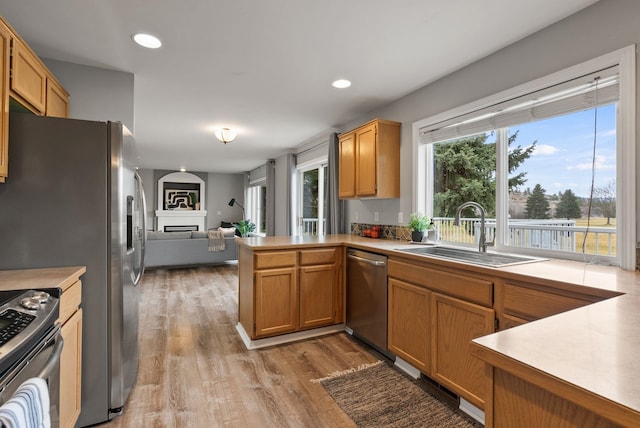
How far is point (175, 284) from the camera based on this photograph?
5348mm

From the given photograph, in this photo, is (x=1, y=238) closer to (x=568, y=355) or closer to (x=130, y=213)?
(x=130, y=213)

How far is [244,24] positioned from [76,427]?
8.59 ft

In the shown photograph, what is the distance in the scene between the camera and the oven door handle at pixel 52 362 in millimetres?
1173

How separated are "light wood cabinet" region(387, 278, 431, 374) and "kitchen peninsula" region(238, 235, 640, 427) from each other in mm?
18

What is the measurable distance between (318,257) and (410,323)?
1074 millimetres

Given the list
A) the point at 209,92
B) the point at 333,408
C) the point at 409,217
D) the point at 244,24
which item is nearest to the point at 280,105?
the point at 209,92

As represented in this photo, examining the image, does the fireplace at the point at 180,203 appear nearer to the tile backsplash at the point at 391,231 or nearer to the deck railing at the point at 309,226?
the deck railing at the point at 309,226

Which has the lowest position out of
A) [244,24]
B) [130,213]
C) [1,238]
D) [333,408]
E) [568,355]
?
[333,408]

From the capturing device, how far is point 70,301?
162 cm

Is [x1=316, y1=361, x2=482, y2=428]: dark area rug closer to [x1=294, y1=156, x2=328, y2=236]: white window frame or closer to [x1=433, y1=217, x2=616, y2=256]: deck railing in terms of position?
[x1=433, y1=217, x2=616, y2=256]: deck railing

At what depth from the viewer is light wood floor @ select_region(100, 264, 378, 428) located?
194 cm

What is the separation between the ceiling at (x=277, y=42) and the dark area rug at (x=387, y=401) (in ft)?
8.05

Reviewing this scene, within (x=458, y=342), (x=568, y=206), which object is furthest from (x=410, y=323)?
(x=568, y=206)

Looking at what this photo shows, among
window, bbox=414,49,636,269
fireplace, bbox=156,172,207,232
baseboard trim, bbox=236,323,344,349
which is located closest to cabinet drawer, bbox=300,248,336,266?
baseboard trim, bbox=236,323,344,349
